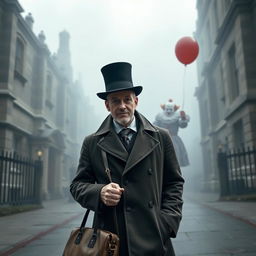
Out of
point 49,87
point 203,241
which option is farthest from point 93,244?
point 49,87

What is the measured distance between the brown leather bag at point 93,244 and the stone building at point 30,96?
42.2 feet

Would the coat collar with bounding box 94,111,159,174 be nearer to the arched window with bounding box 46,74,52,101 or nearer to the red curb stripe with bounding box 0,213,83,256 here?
the red curb stripe with bounding box 0,213,83,256

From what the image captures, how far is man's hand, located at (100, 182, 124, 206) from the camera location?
1.70 metres

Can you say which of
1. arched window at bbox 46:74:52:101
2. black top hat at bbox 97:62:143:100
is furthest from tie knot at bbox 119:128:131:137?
arched window at bbox 46:74:52:101

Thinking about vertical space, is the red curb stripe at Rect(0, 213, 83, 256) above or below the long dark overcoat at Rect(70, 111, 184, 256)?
below

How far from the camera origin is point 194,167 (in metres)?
44.7

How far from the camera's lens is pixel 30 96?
63.8 ft

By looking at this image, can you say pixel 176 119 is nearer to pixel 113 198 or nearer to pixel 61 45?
pixel 113 198

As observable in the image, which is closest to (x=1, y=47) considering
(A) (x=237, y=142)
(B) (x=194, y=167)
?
(A) (x=237, y=142)

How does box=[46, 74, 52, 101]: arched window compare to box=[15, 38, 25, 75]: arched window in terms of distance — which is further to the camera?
box=[46, 74, 52, 101]: arched window

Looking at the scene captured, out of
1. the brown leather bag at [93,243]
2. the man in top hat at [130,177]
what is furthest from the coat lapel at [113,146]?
the brown leather bag at [93,243]

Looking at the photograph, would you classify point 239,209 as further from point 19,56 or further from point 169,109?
point 19,56

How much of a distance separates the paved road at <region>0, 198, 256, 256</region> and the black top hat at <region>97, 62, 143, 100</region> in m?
2.56

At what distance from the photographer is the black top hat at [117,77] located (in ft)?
→ 6.83
